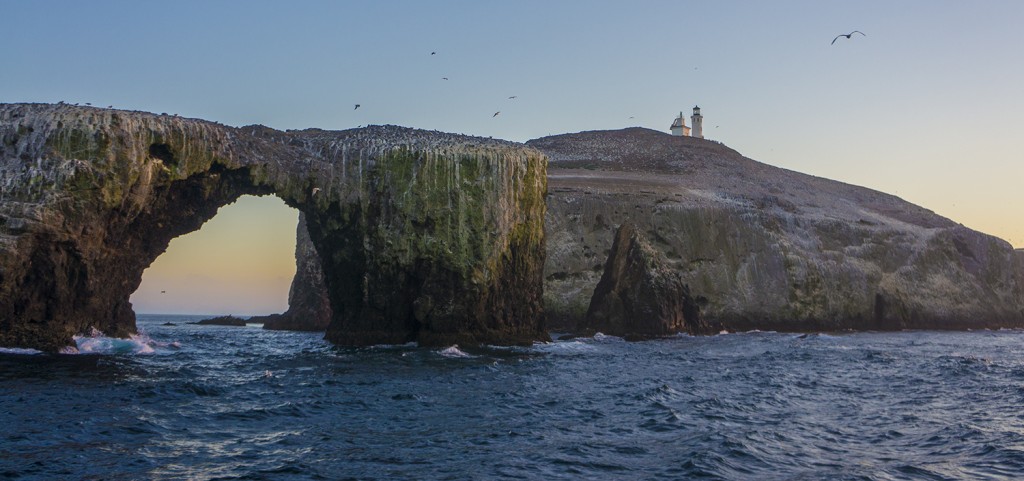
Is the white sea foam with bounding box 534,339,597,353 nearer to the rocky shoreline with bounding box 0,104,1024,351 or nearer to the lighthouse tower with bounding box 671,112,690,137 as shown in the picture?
the rocky shoreline with bounding box 0,104,1024,351

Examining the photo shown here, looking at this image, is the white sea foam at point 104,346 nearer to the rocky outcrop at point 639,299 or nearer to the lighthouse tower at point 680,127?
the rocky outcrop at point 639,299

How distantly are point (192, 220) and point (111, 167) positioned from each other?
739 cm

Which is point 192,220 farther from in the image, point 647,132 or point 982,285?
point 647,132

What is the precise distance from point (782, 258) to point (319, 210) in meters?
41.0

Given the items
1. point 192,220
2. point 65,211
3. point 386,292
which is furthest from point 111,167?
point 386,292

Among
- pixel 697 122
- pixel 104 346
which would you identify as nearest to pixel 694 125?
pixel 697 122

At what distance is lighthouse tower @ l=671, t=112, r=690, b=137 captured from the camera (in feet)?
398

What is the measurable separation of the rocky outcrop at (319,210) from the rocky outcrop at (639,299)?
11313mm

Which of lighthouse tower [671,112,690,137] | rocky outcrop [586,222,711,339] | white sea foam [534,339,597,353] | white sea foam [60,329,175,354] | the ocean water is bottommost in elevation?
the ocean water

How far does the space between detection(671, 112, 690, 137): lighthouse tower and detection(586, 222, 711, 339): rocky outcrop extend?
6811cm

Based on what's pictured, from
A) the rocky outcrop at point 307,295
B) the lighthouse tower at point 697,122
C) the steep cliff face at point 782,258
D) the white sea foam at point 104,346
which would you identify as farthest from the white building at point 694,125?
the white sea foam at point 104,346

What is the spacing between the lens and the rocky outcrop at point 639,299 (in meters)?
53.2

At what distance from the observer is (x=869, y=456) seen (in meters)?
15.6

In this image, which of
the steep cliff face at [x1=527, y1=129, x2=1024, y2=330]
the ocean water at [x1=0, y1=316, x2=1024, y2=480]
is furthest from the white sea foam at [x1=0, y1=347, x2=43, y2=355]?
the steep cliff face at [x1=527, y1=129, x2=1024, y2=330]
